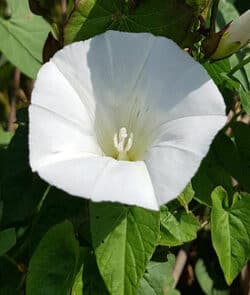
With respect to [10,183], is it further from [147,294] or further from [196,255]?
[196,255]

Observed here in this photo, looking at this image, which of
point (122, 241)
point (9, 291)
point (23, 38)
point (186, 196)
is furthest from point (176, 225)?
point (23, 38)

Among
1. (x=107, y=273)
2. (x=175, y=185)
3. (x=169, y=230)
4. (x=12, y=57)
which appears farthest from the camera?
(x=12, y=57)

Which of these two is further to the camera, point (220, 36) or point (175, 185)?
point (220, 36)

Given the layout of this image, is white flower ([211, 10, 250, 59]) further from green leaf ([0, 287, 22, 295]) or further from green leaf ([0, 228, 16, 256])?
green leaf ([0, 287, 22, 295])

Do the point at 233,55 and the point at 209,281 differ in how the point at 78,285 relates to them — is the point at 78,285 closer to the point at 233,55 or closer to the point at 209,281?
the point at 209,281

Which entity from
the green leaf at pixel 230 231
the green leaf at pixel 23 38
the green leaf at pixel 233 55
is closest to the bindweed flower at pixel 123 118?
the green leaf at pixel 230 231

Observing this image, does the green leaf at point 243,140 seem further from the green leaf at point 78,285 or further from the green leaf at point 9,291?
the green leaf at point 9,291

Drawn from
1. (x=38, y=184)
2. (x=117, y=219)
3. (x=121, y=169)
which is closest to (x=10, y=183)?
(x=38, y=184)
